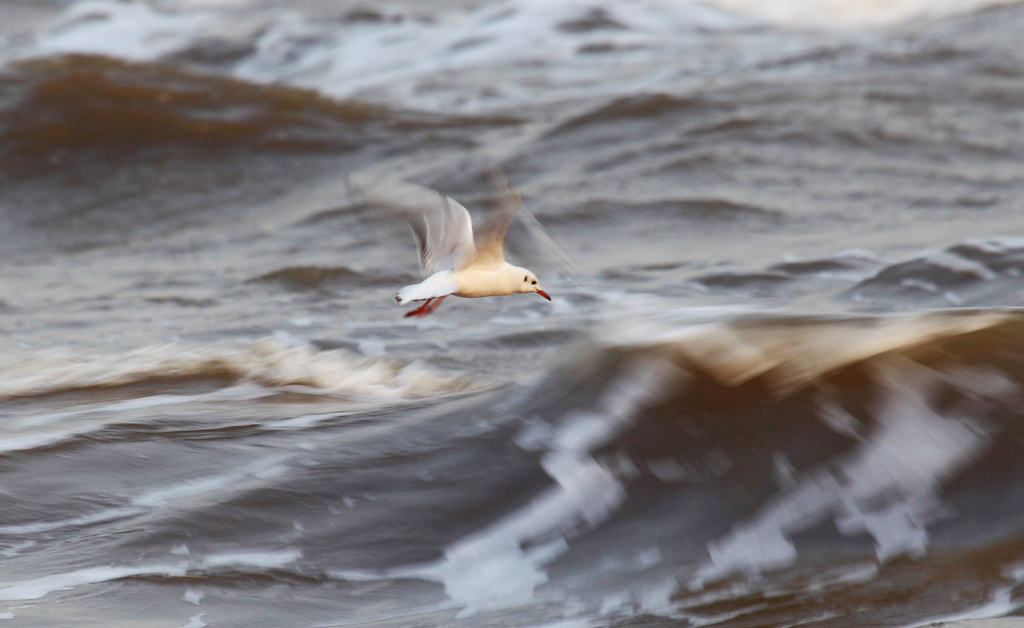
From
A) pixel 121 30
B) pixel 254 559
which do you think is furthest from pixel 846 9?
pixel 254 559

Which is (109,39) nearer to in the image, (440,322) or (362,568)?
(440,322)

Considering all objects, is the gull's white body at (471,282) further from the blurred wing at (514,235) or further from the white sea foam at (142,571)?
the white sea foam at (142,571)

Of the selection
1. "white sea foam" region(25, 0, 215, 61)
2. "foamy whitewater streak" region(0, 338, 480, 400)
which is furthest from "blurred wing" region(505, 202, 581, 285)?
"white sea foam" region(25, 0, 215, 61)

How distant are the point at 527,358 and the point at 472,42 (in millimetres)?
11525

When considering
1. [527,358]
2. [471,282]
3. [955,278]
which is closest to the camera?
[471,282]

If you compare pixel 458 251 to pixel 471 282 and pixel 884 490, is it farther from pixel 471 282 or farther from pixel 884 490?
pixel 884 490

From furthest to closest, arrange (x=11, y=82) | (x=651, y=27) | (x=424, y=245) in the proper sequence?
1. (x=651, y=27)
2. (x=11, y=82)
3. (x=424, y=245)

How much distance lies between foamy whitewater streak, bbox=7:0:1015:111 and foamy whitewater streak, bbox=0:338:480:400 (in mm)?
7276

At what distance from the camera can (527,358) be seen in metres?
5.68

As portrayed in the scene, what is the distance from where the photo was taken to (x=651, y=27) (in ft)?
55.9

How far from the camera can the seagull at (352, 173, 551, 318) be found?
13.5 feet

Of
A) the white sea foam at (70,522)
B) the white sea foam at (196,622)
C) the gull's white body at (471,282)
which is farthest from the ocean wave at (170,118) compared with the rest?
the white sea foam at (196,622)

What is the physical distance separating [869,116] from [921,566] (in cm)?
833

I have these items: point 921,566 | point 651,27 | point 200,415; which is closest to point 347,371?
point 200,415
